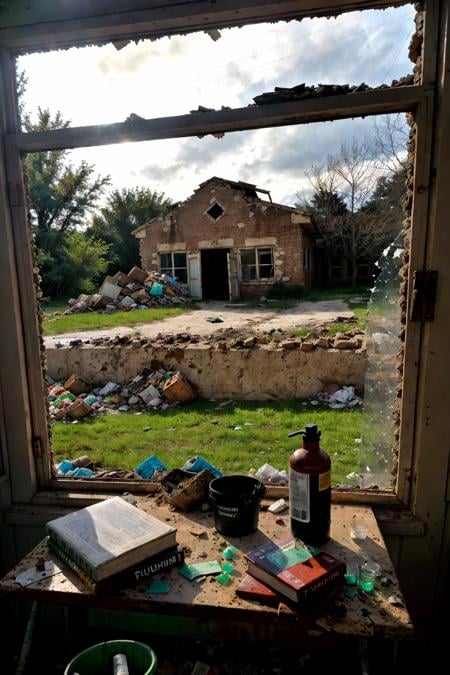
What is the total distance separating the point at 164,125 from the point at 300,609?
1.53m

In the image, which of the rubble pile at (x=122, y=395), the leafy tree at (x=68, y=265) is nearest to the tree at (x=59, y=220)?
the leafy tree at (x=68, y=265)

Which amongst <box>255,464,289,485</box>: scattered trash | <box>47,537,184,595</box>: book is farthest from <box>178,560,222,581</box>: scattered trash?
<box>255,464,289,485</box>: scattered trash

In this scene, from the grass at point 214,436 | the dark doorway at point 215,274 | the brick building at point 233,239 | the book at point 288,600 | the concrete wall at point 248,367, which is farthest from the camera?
the dark doorway at point 215,274

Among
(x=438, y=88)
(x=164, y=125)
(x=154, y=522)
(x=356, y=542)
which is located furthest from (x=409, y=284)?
(x=154, y=522)

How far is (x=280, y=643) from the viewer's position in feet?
5.59

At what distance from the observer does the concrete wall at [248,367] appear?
570 centimetres

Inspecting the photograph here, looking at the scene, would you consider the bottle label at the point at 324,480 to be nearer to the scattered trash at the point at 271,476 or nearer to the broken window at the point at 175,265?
the scattered trash at the point at 271,476

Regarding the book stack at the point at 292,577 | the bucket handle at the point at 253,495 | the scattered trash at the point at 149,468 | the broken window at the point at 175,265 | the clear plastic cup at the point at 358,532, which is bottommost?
the scattered trash at the point at 149,468

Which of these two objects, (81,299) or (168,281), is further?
(168,281)

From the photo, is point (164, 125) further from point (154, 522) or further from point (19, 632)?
point (19, 632)

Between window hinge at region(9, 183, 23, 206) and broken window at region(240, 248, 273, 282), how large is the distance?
500 inches

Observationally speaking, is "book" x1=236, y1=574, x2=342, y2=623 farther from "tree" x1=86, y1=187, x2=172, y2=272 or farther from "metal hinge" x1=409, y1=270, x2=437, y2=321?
"tree" x1=86, y1=187, x2=172, y2=272

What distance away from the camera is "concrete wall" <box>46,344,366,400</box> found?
18.7 ft

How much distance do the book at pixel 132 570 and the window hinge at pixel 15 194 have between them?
123 cm
